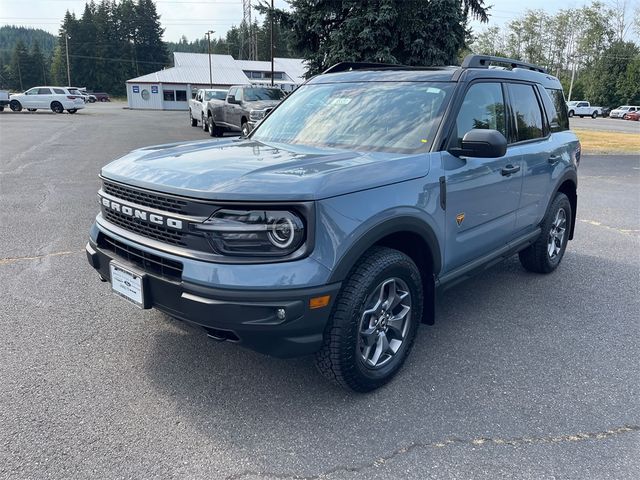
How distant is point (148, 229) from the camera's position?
2865mm

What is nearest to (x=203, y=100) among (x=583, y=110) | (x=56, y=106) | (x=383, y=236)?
(x=383, y=236)

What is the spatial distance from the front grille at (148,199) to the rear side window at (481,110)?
1911mm

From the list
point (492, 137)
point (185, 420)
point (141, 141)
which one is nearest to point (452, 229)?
point (492, 137)

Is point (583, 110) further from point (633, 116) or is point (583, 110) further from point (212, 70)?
point (212, 70)

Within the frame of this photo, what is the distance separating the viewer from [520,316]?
4.22 m

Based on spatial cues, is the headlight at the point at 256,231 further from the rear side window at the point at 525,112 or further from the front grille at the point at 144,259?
the rear side window at the point at 525,112

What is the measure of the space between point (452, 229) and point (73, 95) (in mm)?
39808

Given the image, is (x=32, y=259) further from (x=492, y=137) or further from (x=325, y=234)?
(x=492, y=137)

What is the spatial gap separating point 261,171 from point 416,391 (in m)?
1.63

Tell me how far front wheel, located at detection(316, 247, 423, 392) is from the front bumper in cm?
13

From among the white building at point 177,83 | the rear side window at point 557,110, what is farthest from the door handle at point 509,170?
the white building at point 177,83

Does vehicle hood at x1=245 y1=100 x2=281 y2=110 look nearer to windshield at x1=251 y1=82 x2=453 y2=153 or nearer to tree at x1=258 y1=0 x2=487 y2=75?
tree at x1=258 y1=0 x2=487 y2=75

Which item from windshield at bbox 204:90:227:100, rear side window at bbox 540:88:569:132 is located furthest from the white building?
rear side window at bbox 540:88:569:132

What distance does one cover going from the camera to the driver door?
135 inches
